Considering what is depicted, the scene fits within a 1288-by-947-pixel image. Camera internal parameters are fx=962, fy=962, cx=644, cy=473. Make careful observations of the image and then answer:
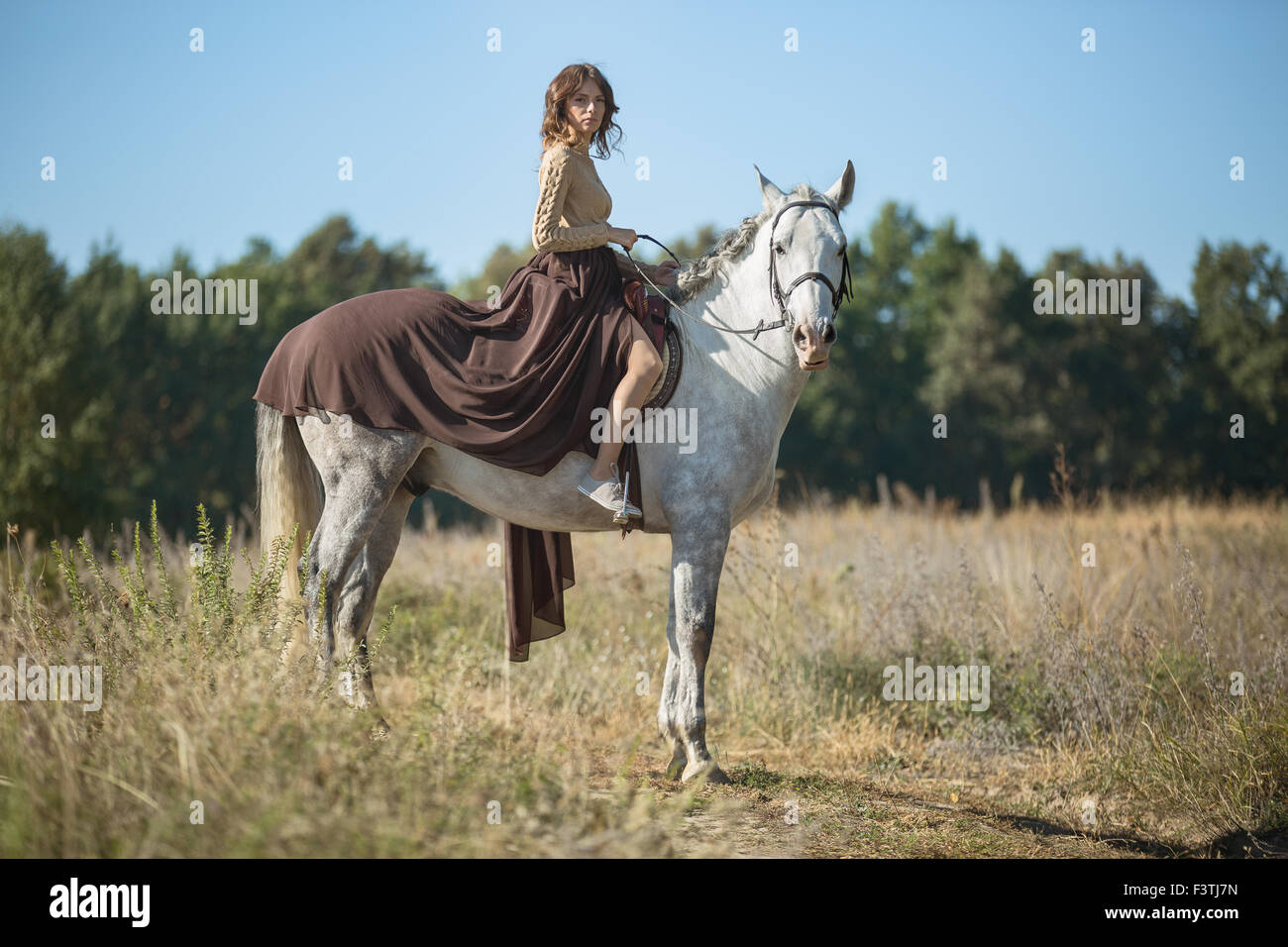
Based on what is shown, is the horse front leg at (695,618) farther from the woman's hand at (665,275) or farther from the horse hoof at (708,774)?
the woman's hand at (665,275)

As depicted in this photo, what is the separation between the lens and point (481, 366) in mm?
5125

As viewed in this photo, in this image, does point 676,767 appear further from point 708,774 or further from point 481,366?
point 481,366

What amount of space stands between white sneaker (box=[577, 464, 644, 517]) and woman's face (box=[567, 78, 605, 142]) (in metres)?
1.86

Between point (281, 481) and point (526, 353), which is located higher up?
point (526, 353)

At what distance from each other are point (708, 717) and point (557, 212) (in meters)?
3.97

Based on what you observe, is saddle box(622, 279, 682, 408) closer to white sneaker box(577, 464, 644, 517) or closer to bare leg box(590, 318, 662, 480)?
bare leg box(590, 318, 662, 480)

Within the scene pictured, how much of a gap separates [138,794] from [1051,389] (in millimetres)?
38666

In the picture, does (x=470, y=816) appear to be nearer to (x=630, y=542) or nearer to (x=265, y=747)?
(x=265, y=747)

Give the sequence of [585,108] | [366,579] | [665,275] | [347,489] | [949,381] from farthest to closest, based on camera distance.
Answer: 1. [949,381]
2. [665,275]
3. [366,579]
4. [585,108]
5. [347,489]

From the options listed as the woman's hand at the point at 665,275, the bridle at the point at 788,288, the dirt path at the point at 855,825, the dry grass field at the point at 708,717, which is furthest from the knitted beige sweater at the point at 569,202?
the dirt path at the point at 855,825

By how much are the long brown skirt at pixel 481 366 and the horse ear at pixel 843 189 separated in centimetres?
129

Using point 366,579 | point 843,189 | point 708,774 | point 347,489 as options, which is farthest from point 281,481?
point 843,189
